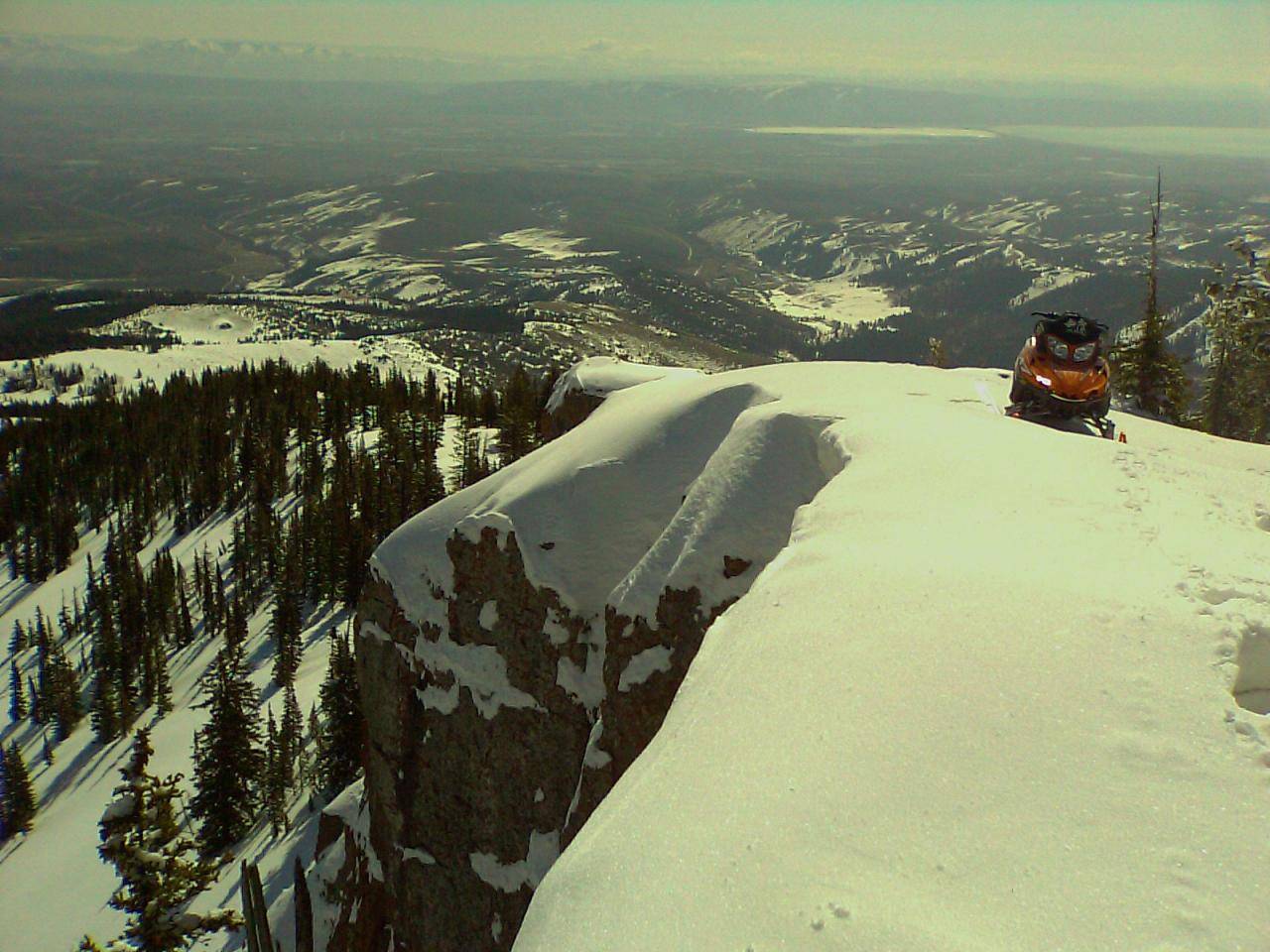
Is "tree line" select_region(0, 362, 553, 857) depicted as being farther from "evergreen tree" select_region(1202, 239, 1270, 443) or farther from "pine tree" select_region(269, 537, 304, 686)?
"evergreen tree" select_region(1202, 239, 1270, 443)

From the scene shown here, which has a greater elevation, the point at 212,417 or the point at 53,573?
the point at 212,417

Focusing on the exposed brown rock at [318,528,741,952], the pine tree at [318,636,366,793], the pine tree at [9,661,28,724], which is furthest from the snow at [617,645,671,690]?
the pine tree at [9,661,28,724]

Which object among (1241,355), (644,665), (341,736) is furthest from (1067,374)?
(341,736)

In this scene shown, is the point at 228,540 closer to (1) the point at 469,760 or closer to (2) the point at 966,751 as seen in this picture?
(1) the point at 469,760

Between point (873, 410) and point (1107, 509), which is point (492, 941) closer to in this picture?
point (873, 410)

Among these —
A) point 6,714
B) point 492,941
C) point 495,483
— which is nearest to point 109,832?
point 492,941

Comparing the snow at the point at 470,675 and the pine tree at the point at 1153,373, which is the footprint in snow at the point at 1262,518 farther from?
the pine tree at the point at 1153,373

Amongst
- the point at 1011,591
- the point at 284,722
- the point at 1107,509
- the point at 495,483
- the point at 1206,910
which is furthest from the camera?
the point at 284,722
